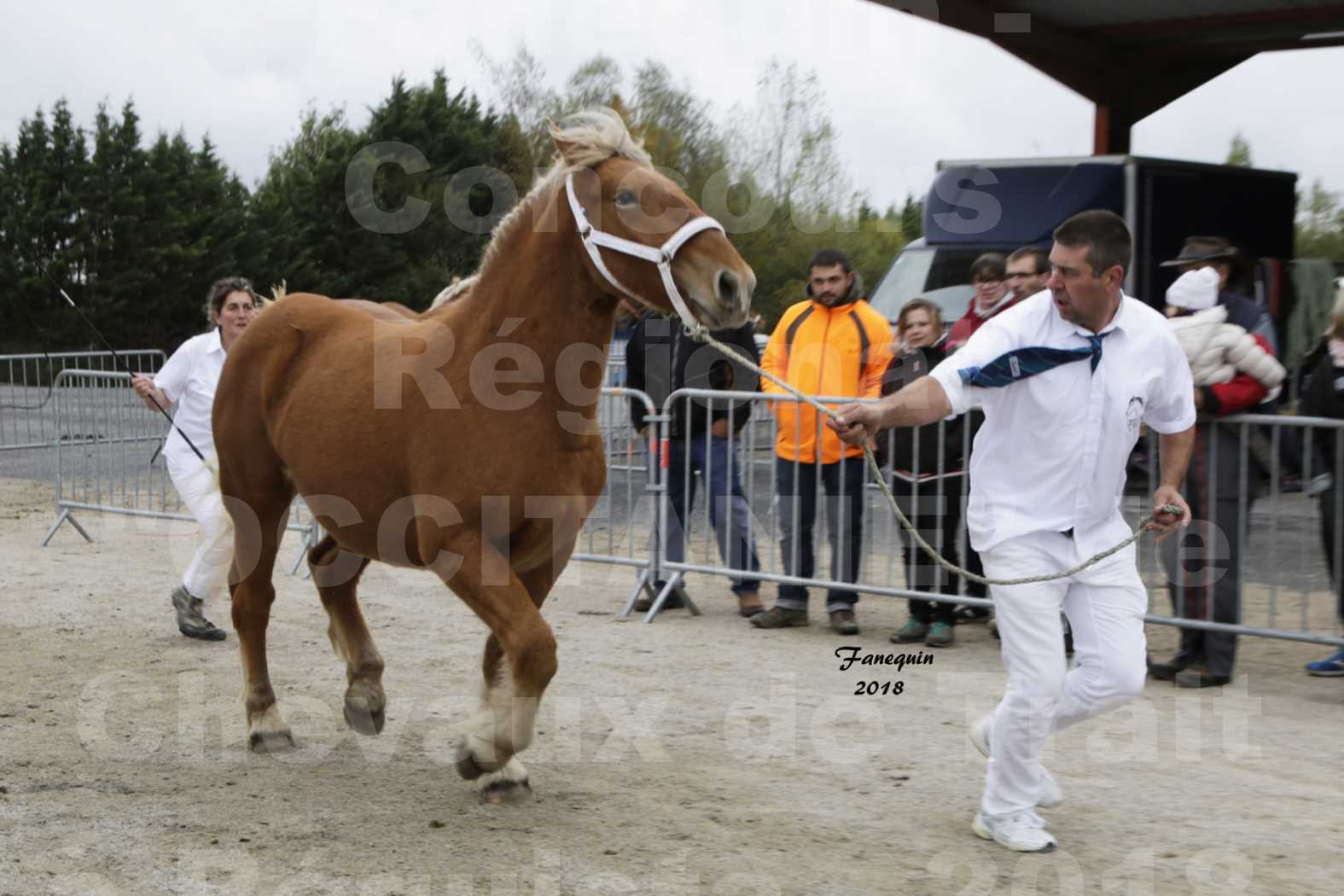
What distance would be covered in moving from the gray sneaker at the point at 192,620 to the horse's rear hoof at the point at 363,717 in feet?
7.54

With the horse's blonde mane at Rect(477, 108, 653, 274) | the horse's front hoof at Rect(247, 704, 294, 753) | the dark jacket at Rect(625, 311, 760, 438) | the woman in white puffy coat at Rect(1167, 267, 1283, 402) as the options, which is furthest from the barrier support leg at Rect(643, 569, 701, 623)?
the horse's blonde mane at Rect(477, 108, 653, 274)

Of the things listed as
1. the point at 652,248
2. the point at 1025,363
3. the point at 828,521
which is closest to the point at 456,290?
the point at 652,248

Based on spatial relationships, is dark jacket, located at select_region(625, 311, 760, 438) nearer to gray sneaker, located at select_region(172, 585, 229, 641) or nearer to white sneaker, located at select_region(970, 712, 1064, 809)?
gray sneaker, located at select_region(172, 585, 229, 641)

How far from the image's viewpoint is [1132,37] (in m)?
14.5

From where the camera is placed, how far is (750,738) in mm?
5281

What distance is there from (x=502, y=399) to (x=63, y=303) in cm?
2904

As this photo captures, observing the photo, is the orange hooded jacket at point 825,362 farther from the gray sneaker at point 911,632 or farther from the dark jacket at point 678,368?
the gray sneaker at point 911,632

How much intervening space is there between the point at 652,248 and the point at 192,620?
4.27m

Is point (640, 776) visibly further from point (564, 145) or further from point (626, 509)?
point (626, 509)

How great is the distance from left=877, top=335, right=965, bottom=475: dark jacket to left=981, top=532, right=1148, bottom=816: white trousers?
9.51 ft

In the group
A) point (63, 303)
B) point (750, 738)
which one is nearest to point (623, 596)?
point (750, 738)

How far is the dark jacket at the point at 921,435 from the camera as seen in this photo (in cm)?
710

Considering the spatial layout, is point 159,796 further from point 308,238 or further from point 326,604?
point 308,238

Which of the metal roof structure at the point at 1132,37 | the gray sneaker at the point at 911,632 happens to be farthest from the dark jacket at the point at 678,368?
the metal roof structure at the point at 1132,37
